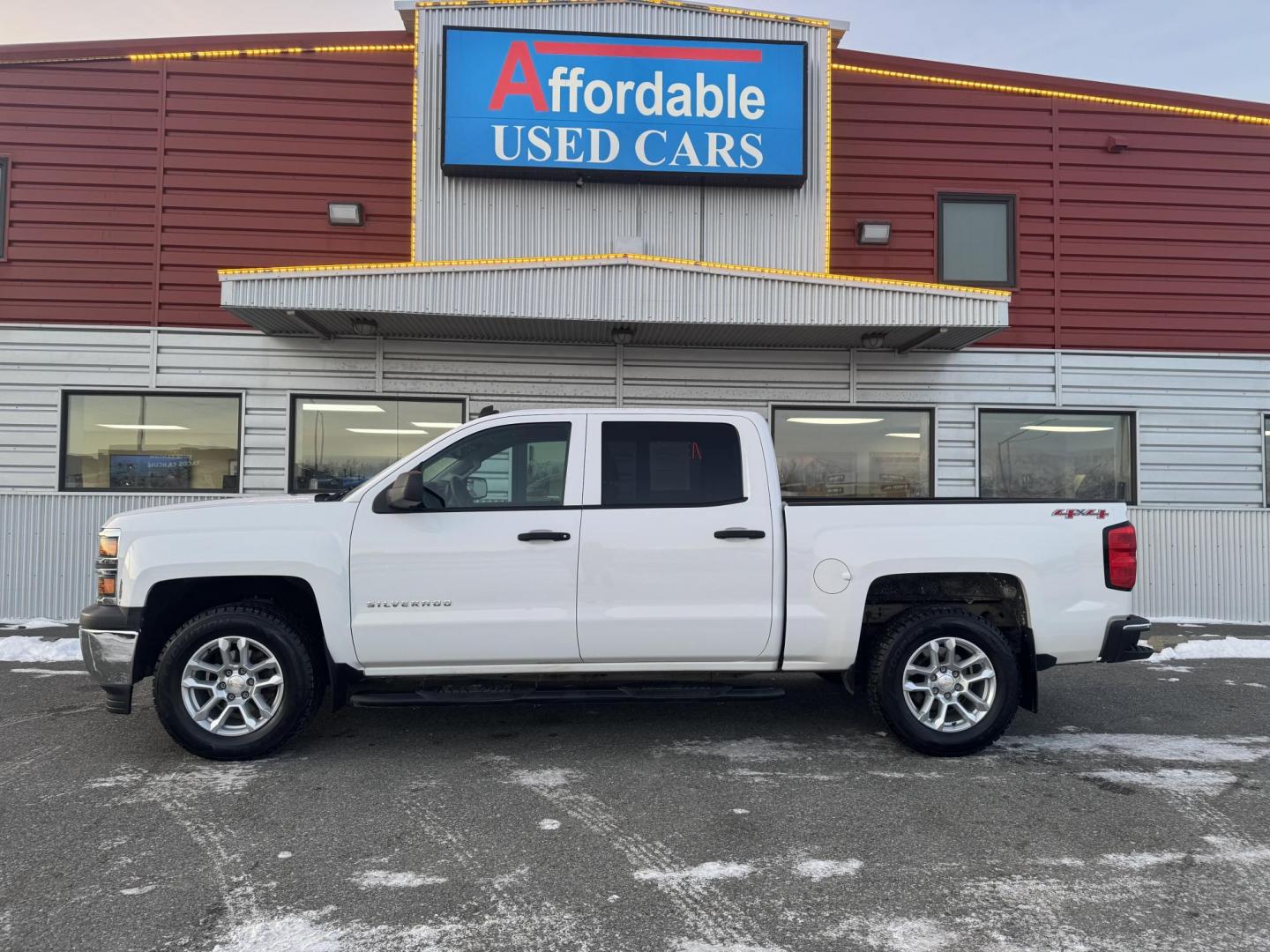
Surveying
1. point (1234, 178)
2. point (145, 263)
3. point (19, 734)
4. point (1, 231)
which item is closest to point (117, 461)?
point (145, 263)

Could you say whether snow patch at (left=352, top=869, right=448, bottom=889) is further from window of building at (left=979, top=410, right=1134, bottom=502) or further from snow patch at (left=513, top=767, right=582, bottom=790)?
window of building at (left=979, top=410, right=1134, bottom=502)

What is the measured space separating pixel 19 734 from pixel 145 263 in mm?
6250

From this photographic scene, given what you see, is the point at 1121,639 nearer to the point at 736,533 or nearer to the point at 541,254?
the point at 736,533

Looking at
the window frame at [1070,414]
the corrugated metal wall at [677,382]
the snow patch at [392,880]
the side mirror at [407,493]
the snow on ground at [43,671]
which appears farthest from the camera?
the window frame at [1070,414]

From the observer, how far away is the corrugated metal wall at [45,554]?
30.8 feet

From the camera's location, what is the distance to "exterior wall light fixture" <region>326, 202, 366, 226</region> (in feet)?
31.8

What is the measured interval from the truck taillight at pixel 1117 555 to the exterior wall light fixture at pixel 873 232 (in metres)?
6.09

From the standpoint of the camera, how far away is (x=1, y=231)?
9.84 meters

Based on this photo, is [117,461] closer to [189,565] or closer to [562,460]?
[189,565]

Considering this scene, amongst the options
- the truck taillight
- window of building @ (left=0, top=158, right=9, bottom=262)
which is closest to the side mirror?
the truck taillight

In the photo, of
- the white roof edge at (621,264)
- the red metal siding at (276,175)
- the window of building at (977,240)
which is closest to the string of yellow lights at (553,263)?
the white roof edge at (621,264)

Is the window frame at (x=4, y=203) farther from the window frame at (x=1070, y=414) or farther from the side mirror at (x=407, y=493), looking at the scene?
the window frame at (x=1070, y=414)

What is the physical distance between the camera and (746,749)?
5.05 meters

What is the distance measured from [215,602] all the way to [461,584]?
1482mm
